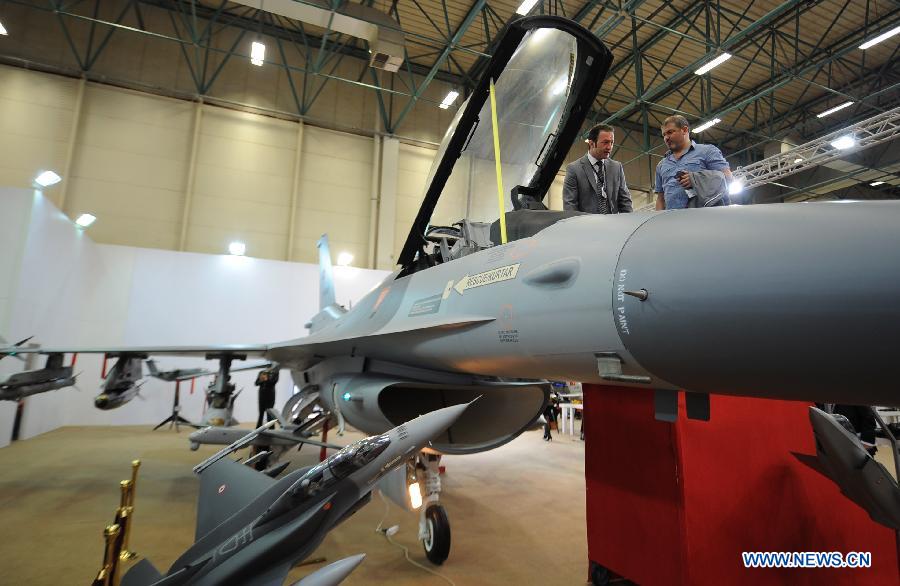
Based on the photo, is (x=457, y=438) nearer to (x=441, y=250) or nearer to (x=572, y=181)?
(x=441, y=250)

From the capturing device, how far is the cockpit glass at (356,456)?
1894mm

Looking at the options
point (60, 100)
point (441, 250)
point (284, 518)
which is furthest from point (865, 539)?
point (60, 100)

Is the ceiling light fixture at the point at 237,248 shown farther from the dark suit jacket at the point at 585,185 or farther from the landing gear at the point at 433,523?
the dark suit jacket at the point at 585,185

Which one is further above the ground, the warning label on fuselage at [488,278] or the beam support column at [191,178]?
the beam support column at [191,178]

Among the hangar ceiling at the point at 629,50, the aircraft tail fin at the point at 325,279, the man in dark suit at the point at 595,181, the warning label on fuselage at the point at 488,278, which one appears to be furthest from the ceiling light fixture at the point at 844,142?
the warning label on fuselage at the point at 488,278

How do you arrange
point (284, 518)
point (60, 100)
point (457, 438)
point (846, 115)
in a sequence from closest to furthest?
point (284, 518), point (457, 438), point (60, 100), point (846, 115)

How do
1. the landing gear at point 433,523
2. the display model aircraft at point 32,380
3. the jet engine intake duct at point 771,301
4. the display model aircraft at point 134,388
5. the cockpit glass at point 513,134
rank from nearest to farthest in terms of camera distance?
the jet engine intake duct at point 771,301
the cockpit glass at point 513,134
the landing gear at point 433,523
the display model aircraft at point 32,380
the display model aircraft at point 134,388

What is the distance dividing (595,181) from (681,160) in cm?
59

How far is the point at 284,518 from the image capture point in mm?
1979

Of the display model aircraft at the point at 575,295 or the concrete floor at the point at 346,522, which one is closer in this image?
the display model aircraft at the point at 575,295

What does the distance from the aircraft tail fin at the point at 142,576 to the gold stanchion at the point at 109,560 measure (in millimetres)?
79

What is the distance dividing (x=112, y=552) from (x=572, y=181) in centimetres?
329

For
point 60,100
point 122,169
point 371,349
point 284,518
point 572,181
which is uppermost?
point 60,100

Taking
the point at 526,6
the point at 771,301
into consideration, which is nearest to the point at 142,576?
the point at 771,301
